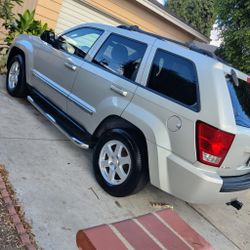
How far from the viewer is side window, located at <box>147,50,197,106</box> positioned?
391 centimetres

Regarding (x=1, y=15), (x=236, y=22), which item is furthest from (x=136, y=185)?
(x=236, y=22)

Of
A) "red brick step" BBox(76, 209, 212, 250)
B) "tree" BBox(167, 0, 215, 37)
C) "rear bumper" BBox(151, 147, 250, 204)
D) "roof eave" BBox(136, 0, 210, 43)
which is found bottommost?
"rear bumper" BBox(151, 147, 250, 204)

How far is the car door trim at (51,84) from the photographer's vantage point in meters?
5.45

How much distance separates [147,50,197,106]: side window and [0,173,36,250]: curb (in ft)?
6.22

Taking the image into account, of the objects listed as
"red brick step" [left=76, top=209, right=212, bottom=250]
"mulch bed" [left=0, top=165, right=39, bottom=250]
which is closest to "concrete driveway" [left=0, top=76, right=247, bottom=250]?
"mulch bed" [left=0, top=165, right=39, bottom=250]

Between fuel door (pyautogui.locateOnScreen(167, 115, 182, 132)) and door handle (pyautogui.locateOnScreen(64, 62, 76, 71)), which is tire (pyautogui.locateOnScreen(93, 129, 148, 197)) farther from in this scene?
door handle (pyautogui.locateOnScreen(64, 62, 76, 71))

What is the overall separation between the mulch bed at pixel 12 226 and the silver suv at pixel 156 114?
3.91ft

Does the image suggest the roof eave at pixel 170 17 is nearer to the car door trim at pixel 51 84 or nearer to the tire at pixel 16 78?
the tire at pixel 16 78

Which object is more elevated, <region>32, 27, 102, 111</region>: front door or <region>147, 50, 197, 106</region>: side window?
<region>147, 50, 197, 106</region>: side window

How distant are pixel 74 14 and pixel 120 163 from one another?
7.95 m

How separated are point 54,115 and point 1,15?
352 centimetres

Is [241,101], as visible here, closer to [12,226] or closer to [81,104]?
[81,104]

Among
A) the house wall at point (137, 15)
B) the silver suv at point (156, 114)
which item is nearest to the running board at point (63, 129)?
the silver suv at point (156, 114)

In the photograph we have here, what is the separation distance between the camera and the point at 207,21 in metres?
32.1
